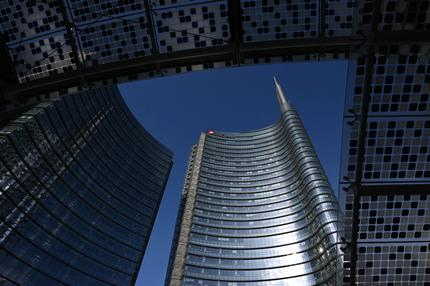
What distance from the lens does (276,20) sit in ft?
51.4

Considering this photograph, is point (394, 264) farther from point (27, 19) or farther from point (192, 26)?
point (27, 19)

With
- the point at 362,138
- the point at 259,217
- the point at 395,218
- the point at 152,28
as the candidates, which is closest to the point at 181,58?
the point at 152,28

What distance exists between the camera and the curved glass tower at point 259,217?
65812 mm

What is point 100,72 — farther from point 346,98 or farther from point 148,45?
point 346,98

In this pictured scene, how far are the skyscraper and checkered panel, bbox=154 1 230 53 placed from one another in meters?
50.1

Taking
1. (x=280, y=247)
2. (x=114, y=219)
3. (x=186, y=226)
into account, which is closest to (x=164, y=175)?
(x=114, y=219)

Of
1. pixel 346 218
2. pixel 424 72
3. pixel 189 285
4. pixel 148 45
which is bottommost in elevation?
pixel 189 285

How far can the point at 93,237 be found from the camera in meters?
76.7

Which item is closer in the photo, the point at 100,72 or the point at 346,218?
the point at 346,218

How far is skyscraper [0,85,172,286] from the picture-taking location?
59.2 metres

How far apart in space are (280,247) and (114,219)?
3831cm

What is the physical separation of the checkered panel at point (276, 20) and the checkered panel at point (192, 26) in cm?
98

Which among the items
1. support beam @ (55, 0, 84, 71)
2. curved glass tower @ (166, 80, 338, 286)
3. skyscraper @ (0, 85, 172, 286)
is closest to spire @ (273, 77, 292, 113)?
curved glass tower @ (166, 80, 338, 286)

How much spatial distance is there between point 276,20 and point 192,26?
3.63 metres
